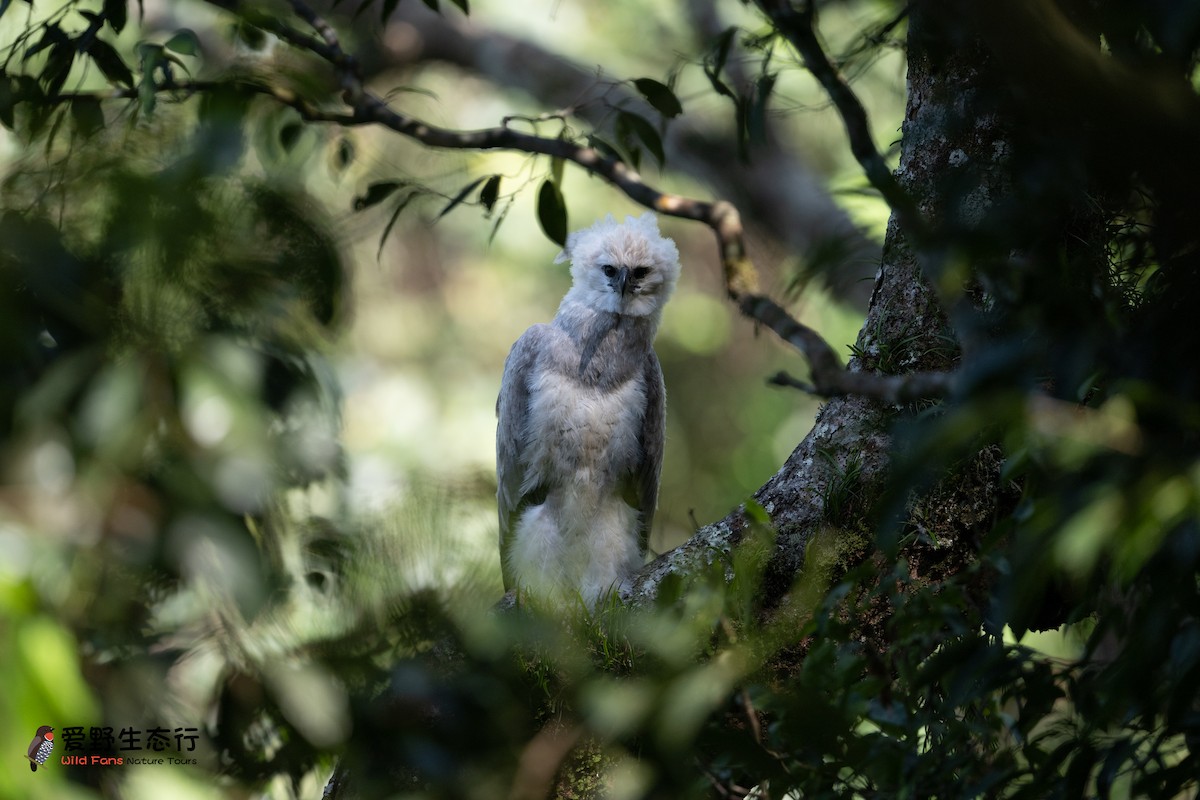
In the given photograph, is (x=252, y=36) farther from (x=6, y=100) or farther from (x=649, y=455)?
(x=649, y=455)

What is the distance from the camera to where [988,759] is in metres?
1.56

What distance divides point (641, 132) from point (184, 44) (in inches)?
41.0

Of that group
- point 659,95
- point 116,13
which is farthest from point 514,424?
point 116,13

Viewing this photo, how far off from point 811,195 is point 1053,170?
17.4 feet

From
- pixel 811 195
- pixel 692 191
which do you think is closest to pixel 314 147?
pixel 811 195

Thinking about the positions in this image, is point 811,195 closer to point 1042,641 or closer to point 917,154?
point 1042,641

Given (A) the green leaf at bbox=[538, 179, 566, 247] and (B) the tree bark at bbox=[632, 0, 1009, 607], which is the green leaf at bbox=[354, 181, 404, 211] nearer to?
(A) the green leaf at bbox=[538, 179, 566, 247]

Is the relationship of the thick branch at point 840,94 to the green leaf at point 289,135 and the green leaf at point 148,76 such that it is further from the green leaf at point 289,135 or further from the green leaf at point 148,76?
the green leaf at point 289,135

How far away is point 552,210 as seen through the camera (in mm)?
2387

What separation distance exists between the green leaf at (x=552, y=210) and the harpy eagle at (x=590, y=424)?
53.9 inches

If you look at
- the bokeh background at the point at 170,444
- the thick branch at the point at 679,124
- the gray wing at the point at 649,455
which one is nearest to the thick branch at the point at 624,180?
the bokeh background at the point at 170,444

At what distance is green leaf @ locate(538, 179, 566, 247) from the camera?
2.38m

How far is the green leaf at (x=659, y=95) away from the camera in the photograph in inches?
90.4

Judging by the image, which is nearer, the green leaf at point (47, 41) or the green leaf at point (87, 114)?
the green leaf at point (87, 114)
